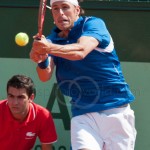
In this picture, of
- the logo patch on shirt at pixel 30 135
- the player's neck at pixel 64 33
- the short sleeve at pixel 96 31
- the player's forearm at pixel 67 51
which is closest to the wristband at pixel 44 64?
the player's neck at pixel 64 33

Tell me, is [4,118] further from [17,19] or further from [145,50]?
[145,50]

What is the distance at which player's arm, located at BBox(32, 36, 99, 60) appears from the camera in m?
2.75

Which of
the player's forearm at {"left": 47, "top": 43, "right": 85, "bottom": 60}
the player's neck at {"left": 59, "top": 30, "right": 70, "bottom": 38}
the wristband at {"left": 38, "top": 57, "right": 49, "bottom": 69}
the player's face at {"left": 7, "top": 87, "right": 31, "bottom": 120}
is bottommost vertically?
the player's face at {"left": 7, "top": 87, "right": 31, "bottom": 120}

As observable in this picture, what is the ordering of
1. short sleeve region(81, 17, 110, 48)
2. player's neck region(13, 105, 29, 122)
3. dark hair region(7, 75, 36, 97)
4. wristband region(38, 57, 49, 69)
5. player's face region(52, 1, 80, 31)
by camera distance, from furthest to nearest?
player's neck region(13, 105, 29, 122) < dark hair region(7, 75, 36, 97) < wristband region(38, 57, 49, 69) < player's face region(52, 1, 80, 31) < short sleeve region(81, 17, 110, 48)

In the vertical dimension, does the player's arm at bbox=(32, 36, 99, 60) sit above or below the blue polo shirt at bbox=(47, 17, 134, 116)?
above

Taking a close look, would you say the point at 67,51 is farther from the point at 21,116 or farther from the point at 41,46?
the point at 21,116

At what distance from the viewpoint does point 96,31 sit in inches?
125

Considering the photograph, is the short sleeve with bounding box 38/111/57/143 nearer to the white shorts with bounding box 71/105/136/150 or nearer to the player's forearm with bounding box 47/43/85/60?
the white shorts with bounding box 71/105/136/150

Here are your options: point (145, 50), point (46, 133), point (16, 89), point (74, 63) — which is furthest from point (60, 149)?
point (74, 63)

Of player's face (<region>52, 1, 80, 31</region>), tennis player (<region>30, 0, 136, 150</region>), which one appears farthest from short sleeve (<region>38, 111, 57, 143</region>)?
player's face (<region>52, 1, 80, 31</region>)

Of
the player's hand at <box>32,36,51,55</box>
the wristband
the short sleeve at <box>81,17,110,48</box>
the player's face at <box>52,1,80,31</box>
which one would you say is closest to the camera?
the player's hand at <box>32,36,51,55</box>

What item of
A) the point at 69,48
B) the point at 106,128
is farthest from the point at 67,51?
the point at 106,128

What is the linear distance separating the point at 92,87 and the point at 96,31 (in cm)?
40

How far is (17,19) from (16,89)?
76 cm
